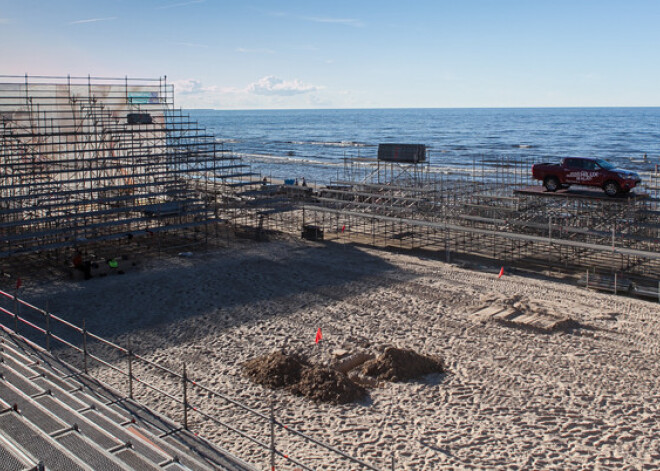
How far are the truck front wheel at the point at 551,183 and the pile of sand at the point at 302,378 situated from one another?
591 inches

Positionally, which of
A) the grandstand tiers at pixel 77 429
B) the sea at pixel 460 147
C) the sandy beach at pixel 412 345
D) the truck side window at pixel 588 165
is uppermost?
the truck side window at pixel 588 165

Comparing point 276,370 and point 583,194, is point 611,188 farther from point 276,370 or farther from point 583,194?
point 276,370

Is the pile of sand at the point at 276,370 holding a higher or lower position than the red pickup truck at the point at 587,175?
lower

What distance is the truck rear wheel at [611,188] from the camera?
81.7 feet

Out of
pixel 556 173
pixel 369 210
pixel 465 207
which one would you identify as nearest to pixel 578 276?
pixel 556 173

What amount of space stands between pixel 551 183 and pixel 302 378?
15954mm

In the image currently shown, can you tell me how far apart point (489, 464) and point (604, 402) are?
12.6ft

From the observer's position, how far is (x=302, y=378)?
15.2 metres

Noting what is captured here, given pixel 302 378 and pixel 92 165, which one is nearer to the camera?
pixel 302 378

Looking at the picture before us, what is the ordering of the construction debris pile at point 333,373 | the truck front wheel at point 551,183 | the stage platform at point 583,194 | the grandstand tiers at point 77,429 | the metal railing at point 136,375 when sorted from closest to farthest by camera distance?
the grandstand tiers at point 77,429, the metal railing at point 136,375, the construction debris pile at point 333,373, the stage platform at point 583,194, the truck front wheel at point 551,183

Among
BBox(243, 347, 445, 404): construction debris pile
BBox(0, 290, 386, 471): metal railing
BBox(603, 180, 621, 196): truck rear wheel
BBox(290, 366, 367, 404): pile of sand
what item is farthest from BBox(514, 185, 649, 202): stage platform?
BBox(0, 290, 386, 471): metal railing

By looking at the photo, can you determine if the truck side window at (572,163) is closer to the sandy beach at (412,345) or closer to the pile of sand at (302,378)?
the sandy beach at (412,345)

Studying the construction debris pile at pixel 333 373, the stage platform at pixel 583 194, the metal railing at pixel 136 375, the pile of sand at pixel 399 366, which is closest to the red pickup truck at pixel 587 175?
the stage platform at pixel 583 194

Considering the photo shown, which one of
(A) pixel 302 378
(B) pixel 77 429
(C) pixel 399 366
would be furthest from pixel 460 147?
(B) pixel 77 429
